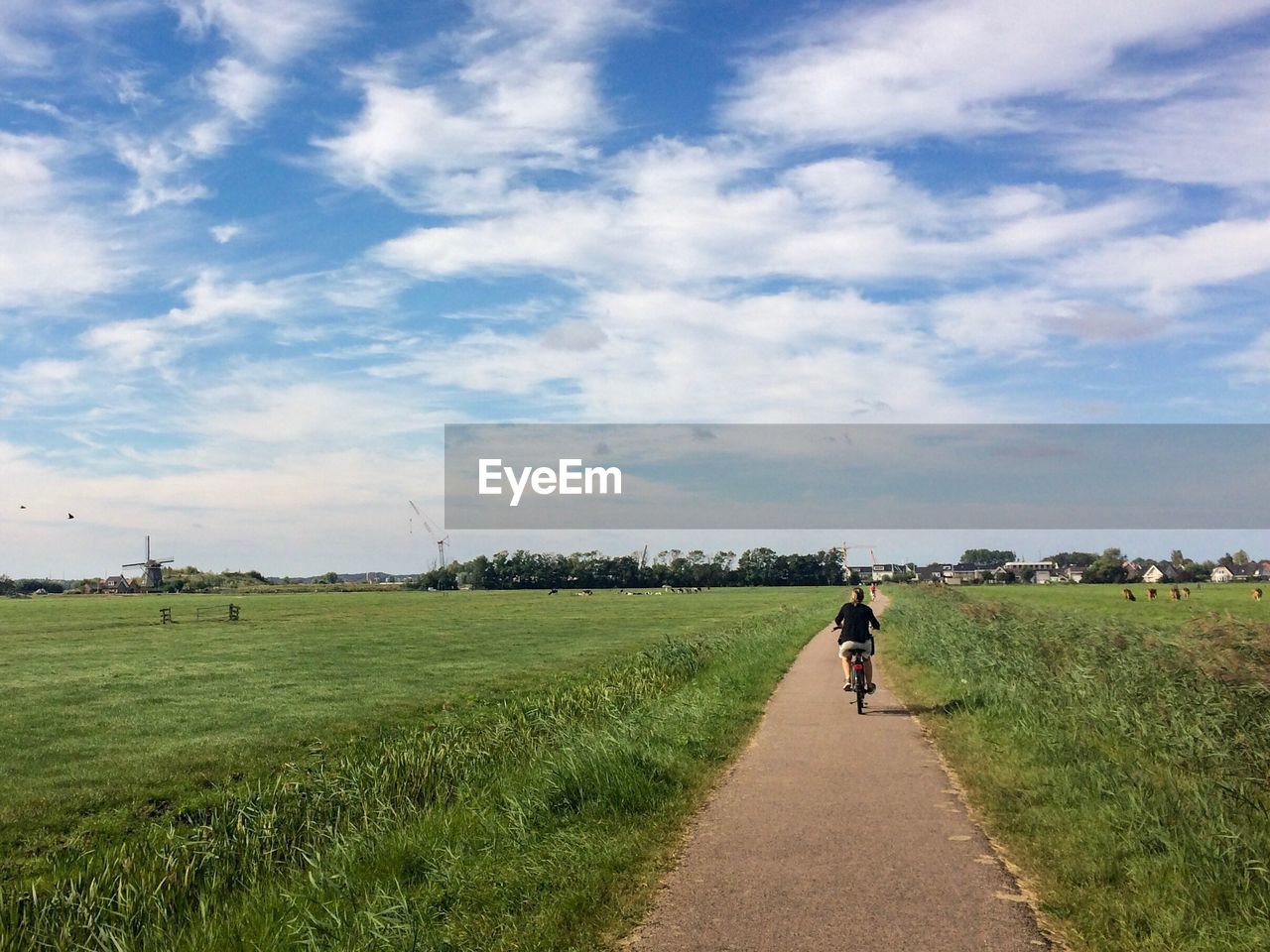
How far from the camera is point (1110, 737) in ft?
43.3

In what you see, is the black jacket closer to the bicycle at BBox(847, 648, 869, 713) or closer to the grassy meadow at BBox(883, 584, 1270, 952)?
the bicycle at BBox(847, 648, 869, 713)

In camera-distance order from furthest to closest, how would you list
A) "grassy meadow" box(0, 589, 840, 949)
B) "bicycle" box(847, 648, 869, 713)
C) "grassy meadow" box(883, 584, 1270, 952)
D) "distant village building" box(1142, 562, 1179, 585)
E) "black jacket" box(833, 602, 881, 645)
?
"distant village building" box(1142, 562, 1179, 585), "black jacket" box(833, 602, 881, 645), "bicycle" box(847, 648, 869, 713), "grassy meadow" box(0, 589, 840, 949), "grassy meadow" box(883, 584, 1270, 952)

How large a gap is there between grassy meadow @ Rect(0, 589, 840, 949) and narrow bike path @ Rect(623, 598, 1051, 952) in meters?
0.39

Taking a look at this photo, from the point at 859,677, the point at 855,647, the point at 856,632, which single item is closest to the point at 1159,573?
the point at 856,632

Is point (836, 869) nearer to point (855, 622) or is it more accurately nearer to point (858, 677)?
point (858, 677)

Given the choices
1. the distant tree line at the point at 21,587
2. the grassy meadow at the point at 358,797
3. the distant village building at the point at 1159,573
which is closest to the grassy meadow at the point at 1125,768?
the grassy meadow at the point at 358,797

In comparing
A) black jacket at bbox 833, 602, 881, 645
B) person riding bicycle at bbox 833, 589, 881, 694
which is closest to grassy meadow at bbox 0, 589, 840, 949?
person riding bicycle at bbox 833, 589, 881, 694

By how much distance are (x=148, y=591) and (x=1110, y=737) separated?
19937cm

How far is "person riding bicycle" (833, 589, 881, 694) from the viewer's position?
1620 cm

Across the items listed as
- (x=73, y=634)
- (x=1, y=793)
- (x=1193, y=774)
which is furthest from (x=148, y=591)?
(x=1193, y=774)

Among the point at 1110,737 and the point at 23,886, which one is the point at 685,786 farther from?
the point at 23,886

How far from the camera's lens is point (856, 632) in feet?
53.6

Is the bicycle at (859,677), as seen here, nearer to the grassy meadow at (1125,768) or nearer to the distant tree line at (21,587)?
the grassy meadow at (1125,768)

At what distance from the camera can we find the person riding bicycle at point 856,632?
16.2 m
